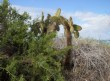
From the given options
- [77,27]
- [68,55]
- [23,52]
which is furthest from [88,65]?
[23,52]

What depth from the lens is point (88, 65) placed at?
565 centimetres

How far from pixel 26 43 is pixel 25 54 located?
0.69 feet

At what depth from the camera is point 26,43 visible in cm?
468

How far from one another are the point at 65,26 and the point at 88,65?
0.94 m

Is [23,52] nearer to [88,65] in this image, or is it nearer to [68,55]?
[68,55]

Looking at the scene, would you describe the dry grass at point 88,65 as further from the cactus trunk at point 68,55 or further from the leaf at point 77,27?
the leaf at point 77,27

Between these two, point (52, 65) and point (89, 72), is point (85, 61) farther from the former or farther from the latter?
point (52, 65)

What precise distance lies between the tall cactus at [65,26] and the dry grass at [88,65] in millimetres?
205

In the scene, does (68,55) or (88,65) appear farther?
(88,65)

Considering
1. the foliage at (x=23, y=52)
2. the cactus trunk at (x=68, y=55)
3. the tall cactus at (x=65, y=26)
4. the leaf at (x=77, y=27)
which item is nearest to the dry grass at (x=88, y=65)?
the cactus trunk at (x=68, y=55)

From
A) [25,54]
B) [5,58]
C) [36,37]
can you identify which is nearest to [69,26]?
[36,37]

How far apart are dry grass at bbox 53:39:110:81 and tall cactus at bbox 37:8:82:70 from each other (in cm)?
20

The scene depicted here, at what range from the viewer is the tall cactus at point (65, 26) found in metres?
5.08

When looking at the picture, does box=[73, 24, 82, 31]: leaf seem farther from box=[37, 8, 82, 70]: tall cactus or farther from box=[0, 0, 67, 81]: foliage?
box=[0, 0, 67, 81]: foliage
